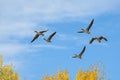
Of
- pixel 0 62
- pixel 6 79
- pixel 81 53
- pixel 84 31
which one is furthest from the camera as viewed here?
pixel 0 62

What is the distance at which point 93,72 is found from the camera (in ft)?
143

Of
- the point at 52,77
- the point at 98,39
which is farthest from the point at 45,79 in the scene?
the point at 98,39

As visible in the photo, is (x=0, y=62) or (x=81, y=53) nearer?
(x=81, y=53)

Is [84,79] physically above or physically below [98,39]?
below

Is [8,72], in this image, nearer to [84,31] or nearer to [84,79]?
[84,79]

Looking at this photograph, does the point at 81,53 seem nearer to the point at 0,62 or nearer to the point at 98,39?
the point at 98,39

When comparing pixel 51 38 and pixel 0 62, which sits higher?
pixel 51 38

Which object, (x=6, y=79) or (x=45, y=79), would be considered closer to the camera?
(x=45, y=79)

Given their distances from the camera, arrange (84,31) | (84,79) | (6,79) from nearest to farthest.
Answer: (84,31), (84,79), (6,79)

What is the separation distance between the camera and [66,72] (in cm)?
4425

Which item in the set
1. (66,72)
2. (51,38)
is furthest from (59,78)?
(51,38)

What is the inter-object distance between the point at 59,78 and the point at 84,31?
13.1 m

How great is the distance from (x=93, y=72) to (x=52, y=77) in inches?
165

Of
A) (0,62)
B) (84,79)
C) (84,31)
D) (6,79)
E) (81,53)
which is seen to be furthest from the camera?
(0,62)
